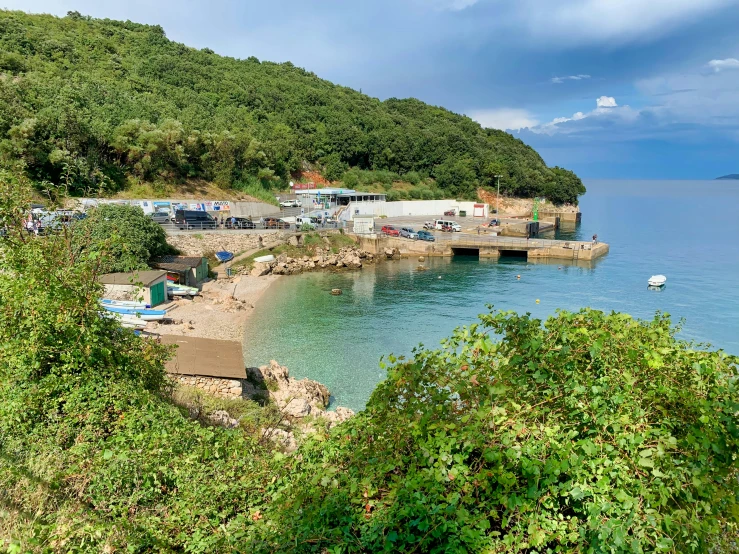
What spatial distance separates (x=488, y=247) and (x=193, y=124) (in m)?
38.2

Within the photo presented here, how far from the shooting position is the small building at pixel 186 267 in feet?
94.4

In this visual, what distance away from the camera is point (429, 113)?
107750 millimetres

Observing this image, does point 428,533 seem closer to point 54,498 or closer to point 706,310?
point 54,498

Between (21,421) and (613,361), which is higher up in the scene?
(613,361)

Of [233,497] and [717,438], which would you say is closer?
[717,438]

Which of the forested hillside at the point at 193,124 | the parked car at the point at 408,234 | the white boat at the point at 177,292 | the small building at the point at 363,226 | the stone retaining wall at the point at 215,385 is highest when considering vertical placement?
the forested hillside at the point at 193,124

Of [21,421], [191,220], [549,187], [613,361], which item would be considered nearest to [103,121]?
[191,220]

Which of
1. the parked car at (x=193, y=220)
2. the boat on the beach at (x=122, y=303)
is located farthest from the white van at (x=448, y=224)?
the boat on the beach at (x=122, y=303)

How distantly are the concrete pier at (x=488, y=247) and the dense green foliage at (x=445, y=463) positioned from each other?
126 ft

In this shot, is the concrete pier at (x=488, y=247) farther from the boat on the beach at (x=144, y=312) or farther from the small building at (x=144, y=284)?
the boat on the beach at (x=144, y=312)

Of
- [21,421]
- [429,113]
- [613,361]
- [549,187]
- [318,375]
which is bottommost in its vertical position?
[318,375]

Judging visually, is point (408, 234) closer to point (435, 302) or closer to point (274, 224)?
point (274, 224)

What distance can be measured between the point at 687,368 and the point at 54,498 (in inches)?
283

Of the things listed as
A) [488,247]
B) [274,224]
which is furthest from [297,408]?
[488,247]
